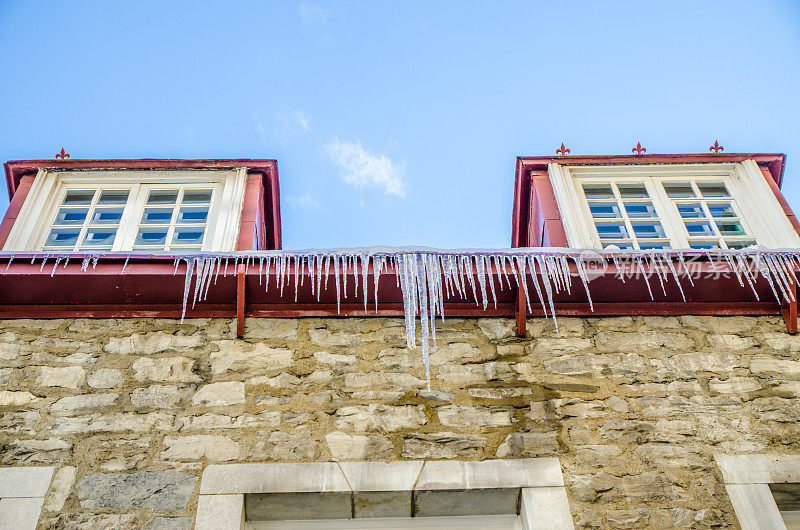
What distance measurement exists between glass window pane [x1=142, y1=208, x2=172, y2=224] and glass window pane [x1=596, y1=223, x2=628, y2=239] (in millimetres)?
3492

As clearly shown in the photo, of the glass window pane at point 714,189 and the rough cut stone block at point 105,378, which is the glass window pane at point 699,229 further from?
the rough cut stone block at point 105,378

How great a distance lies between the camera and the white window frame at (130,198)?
16.1 ft

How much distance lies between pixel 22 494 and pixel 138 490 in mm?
563

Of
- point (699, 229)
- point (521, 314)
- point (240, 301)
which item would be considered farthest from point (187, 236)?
point (699, 229)

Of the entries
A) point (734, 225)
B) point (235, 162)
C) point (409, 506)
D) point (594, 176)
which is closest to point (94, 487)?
point (409, 506)

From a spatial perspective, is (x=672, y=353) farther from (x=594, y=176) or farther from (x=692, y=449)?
(x=594, y=176)

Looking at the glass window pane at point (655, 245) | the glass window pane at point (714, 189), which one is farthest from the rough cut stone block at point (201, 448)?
the glass window pane at point (714, 189)

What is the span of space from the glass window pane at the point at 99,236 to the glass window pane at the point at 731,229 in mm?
4832

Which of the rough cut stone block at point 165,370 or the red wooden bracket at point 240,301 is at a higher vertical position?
the red wooden bracket at point 240,301

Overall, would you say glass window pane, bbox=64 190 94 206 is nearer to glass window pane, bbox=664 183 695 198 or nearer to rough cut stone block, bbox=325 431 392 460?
rough cut stone block, bbox=325 431 392 460

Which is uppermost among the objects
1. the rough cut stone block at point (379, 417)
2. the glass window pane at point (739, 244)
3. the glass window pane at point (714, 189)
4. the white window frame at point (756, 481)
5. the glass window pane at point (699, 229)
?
the glass window pane at point (714, 189)

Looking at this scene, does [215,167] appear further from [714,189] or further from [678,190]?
[714,189]

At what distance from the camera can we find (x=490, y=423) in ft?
11.8

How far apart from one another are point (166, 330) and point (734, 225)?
175 inches
